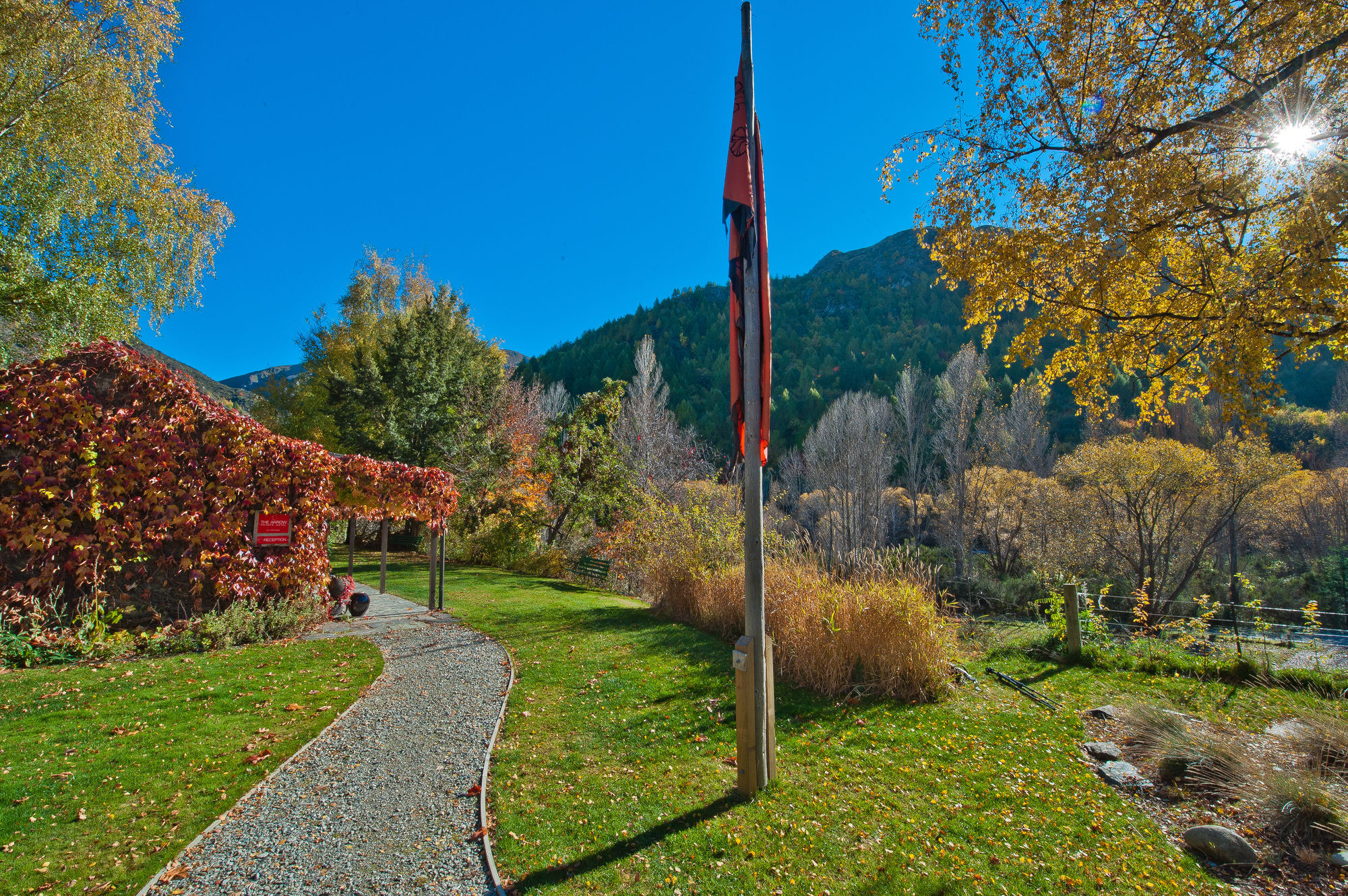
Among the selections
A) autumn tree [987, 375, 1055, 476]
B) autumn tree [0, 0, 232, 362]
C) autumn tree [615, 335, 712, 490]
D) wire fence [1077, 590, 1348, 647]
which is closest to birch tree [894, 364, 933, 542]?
autumn tree [987, 375, 1055, 476]

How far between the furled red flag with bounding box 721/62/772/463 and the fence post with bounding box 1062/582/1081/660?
6.51 m

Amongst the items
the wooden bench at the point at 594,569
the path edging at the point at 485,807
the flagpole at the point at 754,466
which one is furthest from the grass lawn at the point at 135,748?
the wooden bench at the point at 594,569

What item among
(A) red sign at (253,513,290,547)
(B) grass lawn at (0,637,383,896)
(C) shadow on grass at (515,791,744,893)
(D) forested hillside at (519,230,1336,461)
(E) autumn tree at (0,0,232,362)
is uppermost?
(D) forested hillside at (519,230,1336,461)

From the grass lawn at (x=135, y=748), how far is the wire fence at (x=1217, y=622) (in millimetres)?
9407

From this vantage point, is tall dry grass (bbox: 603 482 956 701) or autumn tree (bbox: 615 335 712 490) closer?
tall dry grass (bbox: 603 482 956 701)

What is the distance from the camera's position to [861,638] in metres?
6.02

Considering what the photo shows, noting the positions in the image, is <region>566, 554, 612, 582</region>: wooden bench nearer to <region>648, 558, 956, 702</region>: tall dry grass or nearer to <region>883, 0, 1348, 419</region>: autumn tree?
<region>648, 558, 956, 702</region>: tall dry grass

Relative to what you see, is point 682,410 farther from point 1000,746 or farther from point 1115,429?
point 1000,746

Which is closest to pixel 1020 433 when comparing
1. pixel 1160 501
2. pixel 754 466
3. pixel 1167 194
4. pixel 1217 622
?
pixel 1160 501

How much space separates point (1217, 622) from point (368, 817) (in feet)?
44.5

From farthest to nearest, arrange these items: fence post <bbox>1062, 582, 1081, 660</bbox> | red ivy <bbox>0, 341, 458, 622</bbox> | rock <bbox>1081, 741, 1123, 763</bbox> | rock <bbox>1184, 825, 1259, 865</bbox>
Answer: fence post <bbox>1062, 582, 1081, 660</bbox> → red ivy <bbox>0, 341, 458, 622</bbox> → rock <bbox>1081, 741, 1123, 763</bbox> → rock <bbox>1184, 825, 1259, 865</bbox>

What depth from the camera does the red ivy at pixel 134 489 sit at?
6.10 meters

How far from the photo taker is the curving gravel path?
2766mm

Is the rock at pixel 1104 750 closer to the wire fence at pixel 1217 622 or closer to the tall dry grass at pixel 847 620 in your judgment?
the tall dry grass at pixel 847 620
